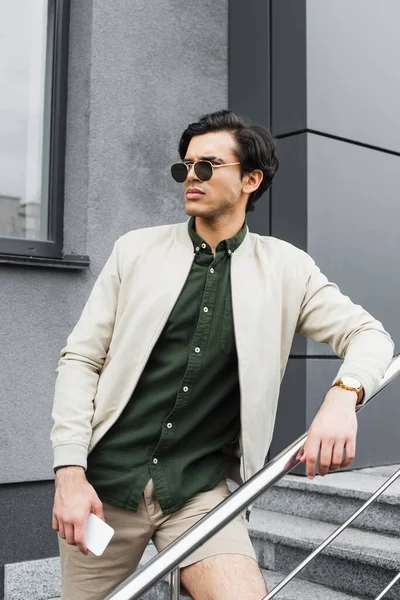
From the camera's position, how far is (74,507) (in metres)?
1.79

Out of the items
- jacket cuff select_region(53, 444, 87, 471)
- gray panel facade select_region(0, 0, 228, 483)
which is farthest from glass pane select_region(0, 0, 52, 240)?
jacket cuff select_region(53, 444, 87, 471)

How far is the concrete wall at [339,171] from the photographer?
4809 millimetres

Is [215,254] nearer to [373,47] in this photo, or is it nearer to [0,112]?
[0,112]

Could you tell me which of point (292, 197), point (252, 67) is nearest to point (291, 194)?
point (292, 197)

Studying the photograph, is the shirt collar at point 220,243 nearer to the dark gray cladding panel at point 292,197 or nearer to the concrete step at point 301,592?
the concrete step at point 301,592

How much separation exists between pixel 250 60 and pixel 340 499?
2.99 metres

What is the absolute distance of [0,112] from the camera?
4492mm

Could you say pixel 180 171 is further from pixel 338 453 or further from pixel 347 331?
pixel 338 453

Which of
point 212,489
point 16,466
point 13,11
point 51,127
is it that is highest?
point 13,11

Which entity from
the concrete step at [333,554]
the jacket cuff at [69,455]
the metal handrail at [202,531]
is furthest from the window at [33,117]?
the metal handrail at [202,531]

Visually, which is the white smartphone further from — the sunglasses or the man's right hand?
the sunglasses

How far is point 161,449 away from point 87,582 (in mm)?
429

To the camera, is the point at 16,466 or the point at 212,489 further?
the point at 16,466

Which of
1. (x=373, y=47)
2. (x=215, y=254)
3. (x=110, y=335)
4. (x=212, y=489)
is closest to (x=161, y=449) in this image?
(x=212, y=489)
